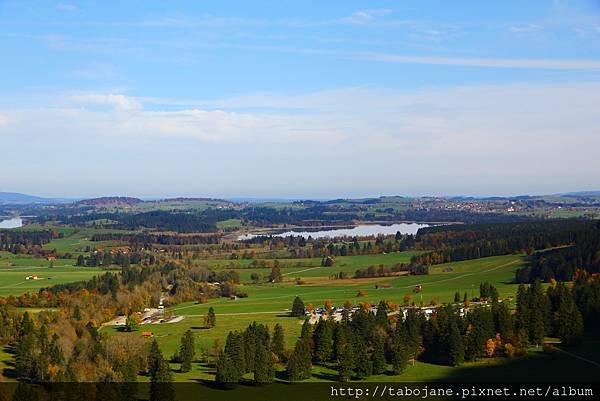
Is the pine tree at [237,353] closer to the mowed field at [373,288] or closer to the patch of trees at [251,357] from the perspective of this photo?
the patch of trees at [251,357]

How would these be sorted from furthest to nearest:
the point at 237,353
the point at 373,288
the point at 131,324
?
1. the point at 373,288
2. the point at 131,324
3. the point at 237,353

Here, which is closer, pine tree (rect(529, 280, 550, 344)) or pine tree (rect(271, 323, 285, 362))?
pine tree (rect(271, 323, 285, 362))

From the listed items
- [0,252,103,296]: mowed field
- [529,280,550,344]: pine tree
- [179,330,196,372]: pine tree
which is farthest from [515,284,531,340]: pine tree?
[0,252,103,296]: mowed field

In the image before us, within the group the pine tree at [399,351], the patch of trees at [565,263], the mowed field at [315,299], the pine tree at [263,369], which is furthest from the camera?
the patch of trees at [565,263]

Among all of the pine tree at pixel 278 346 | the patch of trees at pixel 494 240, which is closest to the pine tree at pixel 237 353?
the pine tree at pixel 278 346

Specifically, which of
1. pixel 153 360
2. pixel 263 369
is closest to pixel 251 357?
pixel 263 369

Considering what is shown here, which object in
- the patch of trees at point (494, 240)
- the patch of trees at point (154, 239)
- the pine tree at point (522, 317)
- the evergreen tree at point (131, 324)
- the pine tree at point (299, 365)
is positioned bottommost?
the evergreen tree at point (131, 324)

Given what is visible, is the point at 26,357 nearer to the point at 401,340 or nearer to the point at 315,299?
the point at 401,340

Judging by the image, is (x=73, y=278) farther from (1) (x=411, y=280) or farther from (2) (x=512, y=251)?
(2) (x=512, y=251)

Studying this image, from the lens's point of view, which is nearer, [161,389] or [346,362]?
[161,389]

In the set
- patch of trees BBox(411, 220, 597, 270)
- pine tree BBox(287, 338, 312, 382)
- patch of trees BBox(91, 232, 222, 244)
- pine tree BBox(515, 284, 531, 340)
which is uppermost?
patch of trees BBox(411, 220, 597, 270)

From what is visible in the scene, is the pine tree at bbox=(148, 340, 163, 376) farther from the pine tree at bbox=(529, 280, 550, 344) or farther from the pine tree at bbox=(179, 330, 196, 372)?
the pine tree at bbox=(529, 280, 550, 344)

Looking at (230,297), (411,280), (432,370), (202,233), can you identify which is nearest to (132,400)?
(432,370)
